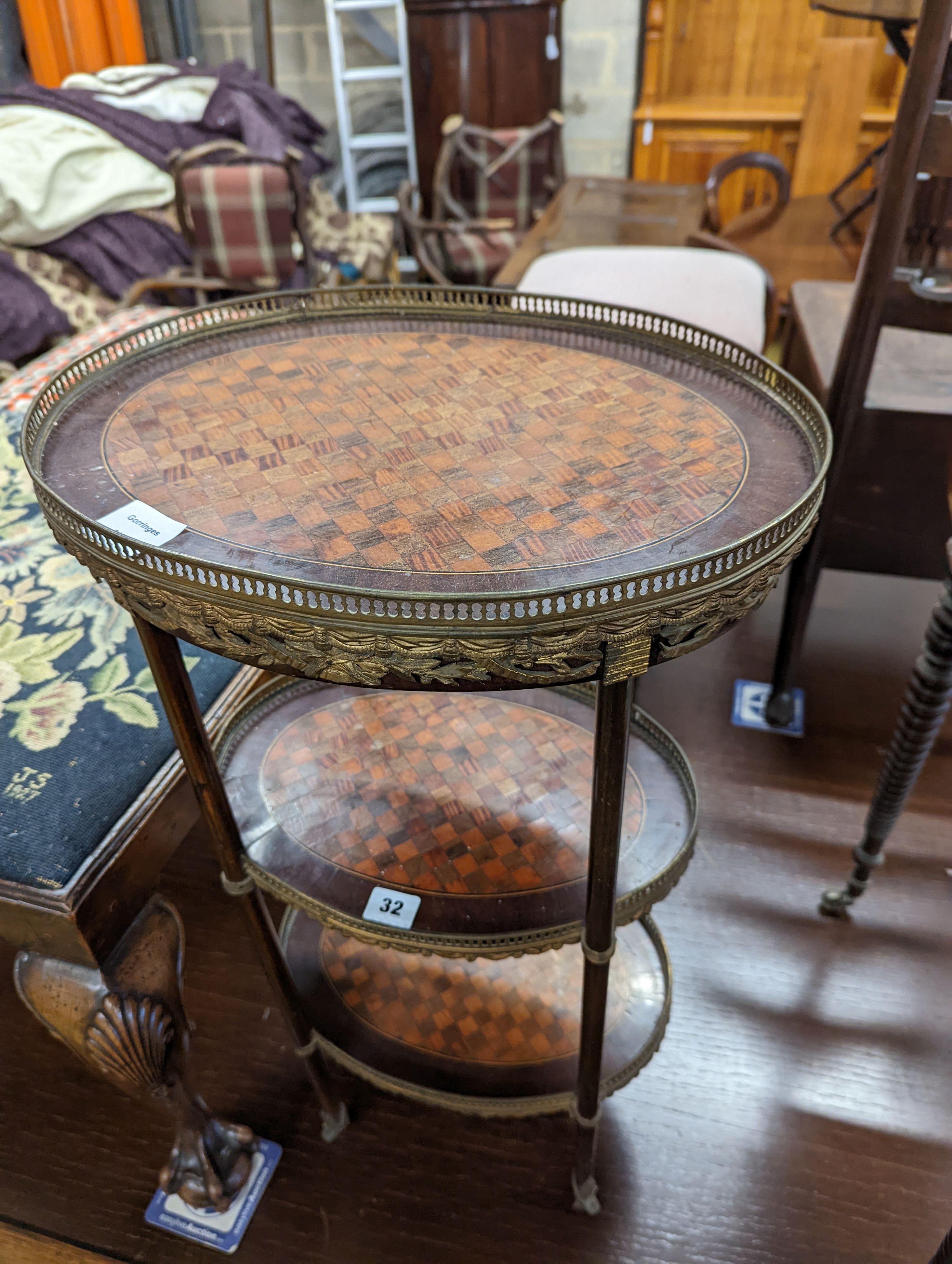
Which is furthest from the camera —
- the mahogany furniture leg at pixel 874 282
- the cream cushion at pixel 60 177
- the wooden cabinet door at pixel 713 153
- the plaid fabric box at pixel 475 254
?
the wooden cabinet door at pixel 713 153

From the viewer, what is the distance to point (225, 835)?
0.94 m

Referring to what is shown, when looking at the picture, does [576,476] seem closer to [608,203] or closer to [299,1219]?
[299,1219]

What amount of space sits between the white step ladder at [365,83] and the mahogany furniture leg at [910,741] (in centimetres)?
351

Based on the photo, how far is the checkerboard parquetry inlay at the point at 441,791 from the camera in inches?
40.4

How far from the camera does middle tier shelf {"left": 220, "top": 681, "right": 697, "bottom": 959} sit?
958 mm

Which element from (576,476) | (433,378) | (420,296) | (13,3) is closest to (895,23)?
(420,296)

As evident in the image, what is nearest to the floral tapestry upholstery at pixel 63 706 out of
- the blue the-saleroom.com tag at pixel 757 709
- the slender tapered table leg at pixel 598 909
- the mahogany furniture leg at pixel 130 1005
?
the mahogany furniture leg at pixel 130 1005

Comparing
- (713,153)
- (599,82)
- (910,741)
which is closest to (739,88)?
(713,153)

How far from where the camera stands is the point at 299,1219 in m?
1.11

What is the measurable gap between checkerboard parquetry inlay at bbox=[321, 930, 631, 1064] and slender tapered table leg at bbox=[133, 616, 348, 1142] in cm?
11

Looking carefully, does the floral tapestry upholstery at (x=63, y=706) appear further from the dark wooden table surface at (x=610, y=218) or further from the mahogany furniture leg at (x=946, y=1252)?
the dark wooden table surface at (x=610, y=218)

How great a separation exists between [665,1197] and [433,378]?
3.39ft

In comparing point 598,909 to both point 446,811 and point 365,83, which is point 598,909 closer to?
point 446,811

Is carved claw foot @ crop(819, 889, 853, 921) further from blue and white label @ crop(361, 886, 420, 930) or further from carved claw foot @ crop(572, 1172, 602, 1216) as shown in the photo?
blue and white label @ crop(361, 886, 420, 930)
